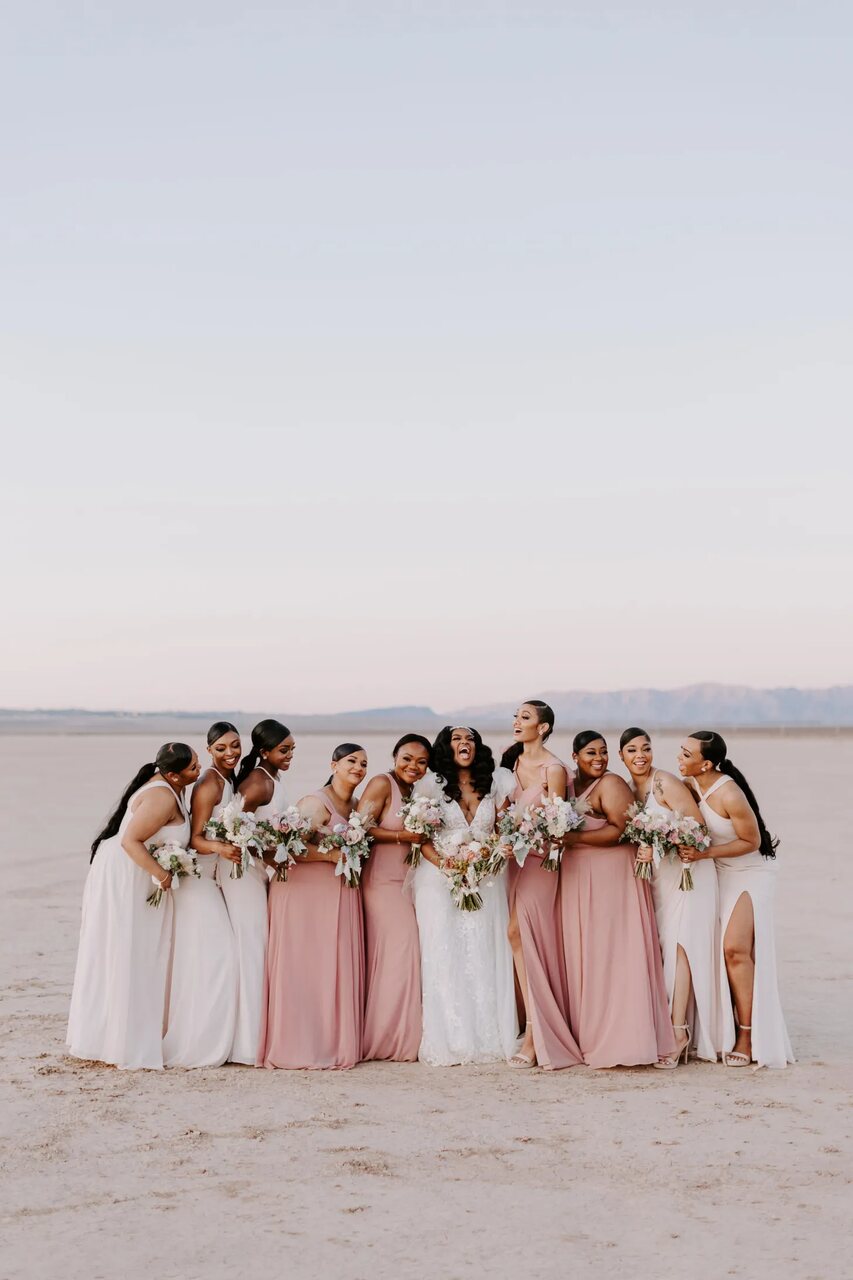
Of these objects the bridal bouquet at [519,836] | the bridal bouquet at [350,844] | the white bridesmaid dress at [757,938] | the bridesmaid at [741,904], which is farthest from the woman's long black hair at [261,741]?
the white bridesmaid dress at [757,938]

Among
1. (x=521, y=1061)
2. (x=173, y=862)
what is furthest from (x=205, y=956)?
(x=521, y=1061)

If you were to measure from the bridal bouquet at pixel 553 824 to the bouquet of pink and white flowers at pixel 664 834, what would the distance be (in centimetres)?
40

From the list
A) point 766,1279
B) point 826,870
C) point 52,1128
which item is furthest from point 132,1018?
point 826,870

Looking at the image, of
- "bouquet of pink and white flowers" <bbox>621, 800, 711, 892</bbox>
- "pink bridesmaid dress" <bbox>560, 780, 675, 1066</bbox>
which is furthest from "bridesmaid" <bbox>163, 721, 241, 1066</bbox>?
"bouquet of pink and white flowers" <bbox>621, 800, 711, 892</bbox>

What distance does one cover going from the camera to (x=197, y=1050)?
8.95 metres

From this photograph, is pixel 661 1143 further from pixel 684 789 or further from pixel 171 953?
pixel 171 953

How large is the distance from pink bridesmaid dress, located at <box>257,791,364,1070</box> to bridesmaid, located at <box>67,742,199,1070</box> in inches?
30.5

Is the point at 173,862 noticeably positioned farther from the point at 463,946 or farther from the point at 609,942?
the point at 609,942

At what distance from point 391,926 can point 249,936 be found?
102 cm

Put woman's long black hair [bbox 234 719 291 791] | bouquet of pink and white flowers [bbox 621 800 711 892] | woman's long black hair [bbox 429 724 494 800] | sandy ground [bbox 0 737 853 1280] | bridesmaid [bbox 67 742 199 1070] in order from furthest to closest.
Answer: woman's long black hair [bbox 429 724 494 800]
woman's long black hair [bbox 234 719 291 791]
bridesmaid [bbox 67 742 199 1070]
bouquet of pink and white flowers [bbox 621 800 711 892]
sandy ground [bbox 0 737 853 1280]

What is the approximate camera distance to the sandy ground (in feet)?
18.9

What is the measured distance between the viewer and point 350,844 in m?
9.11

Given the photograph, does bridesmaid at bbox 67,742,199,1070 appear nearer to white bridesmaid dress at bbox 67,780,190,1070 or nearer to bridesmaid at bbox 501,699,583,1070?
white bridesmaid dress at bbox 67,780,190,1070

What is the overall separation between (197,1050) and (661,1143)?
133 inches
